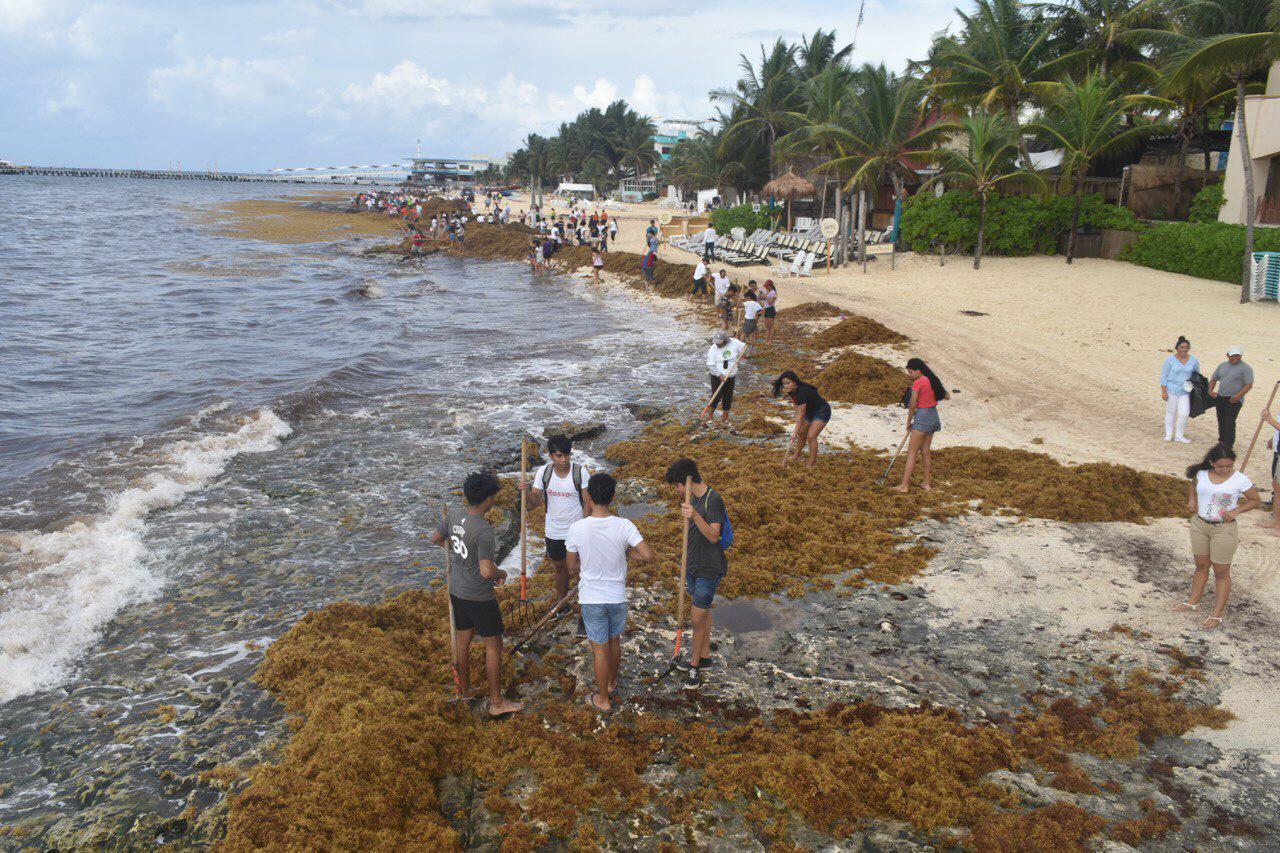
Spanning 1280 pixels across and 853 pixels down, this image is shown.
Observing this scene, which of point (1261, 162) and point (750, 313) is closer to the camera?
point (750, 313)

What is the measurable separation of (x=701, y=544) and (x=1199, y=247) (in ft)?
78.1

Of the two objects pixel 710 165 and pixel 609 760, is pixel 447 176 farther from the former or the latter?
pixel 609 760

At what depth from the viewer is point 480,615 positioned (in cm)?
582

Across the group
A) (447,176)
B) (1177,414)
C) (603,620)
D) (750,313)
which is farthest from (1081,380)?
(447,176)

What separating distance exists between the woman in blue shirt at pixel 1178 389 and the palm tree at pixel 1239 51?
10.5 metres

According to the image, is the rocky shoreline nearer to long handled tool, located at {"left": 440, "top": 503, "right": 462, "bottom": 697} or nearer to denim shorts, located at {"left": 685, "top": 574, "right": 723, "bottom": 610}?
long handled tool, located at {"left": 440, "top": 503, "right": 462, "bottom": 697}

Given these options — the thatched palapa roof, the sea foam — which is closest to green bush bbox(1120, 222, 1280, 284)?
the thatched palapa roof

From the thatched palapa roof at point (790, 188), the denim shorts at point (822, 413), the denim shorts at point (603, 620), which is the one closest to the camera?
the denim shorts at point (603, 620)

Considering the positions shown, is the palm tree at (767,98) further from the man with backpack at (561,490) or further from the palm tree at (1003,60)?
the man with backpack at (561,490)

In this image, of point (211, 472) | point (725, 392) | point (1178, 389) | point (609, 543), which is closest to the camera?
point (609, 543)

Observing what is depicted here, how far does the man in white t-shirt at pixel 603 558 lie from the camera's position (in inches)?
220

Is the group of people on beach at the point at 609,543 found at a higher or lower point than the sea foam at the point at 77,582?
higher

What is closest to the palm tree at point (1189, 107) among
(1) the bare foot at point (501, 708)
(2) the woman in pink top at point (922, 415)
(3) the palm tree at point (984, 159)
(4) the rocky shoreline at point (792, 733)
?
(3) the palm tree at point (984, 159)

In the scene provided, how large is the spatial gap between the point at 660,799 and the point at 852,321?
50.6 ft
